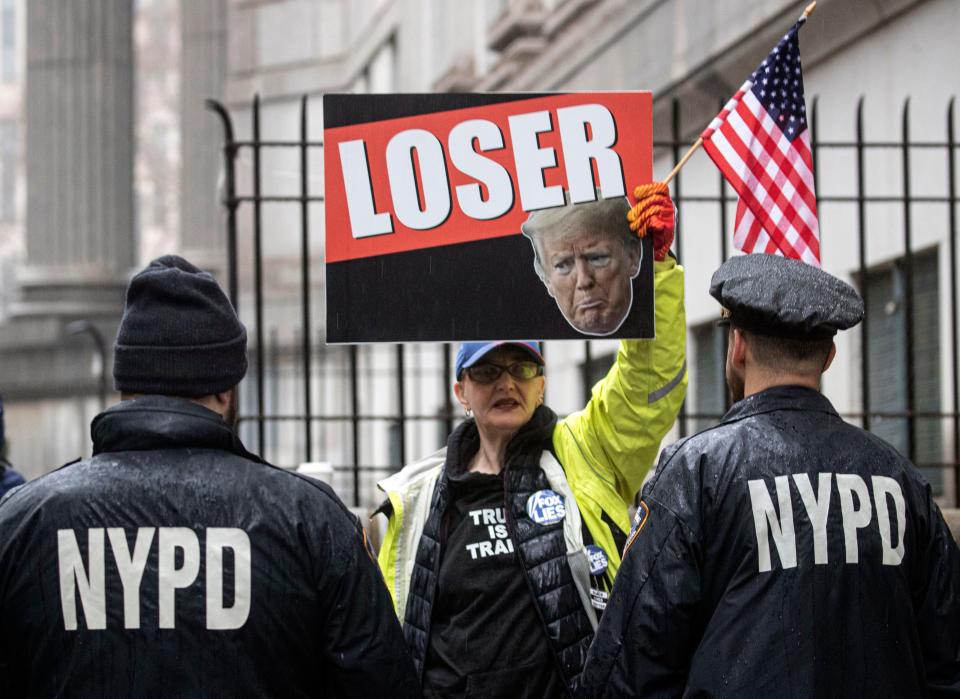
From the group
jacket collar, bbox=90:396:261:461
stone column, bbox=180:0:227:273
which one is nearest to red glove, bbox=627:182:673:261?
jacket collar, bbox=90:396:261:461

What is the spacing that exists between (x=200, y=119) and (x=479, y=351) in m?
19.0

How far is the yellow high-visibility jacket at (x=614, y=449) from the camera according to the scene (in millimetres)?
3922

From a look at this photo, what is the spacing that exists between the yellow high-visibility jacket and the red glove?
120 mm

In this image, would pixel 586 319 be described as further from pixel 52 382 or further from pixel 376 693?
pixel 52 382

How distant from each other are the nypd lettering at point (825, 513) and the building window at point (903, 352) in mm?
5155

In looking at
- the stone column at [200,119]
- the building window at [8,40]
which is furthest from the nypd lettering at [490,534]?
the building window at [8,40]

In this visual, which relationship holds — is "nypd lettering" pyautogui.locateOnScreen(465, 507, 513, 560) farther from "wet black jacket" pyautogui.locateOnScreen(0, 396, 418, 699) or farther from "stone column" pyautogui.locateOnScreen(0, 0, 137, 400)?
"stone column" pyautogui.locateOnScreen(0, 0, 137, 400)

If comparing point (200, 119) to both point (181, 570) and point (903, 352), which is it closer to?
point (903, 352)

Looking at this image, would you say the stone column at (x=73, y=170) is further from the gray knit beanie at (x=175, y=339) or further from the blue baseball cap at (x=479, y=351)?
the gray knit beanie at (x=175, y=339)

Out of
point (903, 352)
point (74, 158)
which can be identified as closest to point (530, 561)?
point (903, 352)

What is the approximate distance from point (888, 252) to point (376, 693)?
6210 millimetres

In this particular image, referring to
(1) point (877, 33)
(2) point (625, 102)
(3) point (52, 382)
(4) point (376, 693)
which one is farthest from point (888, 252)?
(3) point (52, 382)

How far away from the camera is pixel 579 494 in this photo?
394cm

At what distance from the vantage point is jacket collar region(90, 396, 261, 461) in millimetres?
2895
